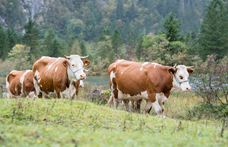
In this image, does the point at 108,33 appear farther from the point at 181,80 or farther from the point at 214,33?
the point at 181,80

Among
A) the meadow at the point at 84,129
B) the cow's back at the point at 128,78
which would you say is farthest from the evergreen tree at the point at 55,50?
the meadow at the point at 84,129

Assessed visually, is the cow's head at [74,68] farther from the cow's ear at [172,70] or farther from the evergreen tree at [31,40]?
the evergreen tree at [31,40]

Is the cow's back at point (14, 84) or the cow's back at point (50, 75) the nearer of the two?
the cow's back at point (50, 75)

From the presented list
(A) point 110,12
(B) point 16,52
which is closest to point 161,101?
(B) point 16,52

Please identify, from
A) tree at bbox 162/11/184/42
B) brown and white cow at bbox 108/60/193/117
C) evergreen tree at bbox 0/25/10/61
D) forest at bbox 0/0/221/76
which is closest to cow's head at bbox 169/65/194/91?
brown and white cow at bbox 108/60/193/117

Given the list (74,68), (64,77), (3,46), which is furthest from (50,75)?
(3,46)

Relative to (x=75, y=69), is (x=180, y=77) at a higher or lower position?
lower

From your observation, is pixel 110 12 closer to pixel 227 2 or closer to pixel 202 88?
pixel 227 2

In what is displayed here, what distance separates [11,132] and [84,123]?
2.17 metres

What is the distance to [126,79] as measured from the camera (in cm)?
1052

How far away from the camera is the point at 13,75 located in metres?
13.8

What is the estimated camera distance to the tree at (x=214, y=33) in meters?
42.5

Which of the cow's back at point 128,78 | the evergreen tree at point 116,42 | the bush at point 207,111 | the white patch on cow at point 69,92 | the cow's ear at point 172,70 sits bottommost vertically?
the bush at point 207,111

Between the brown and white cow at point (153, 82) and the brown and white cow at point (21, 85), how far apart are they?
473cm
